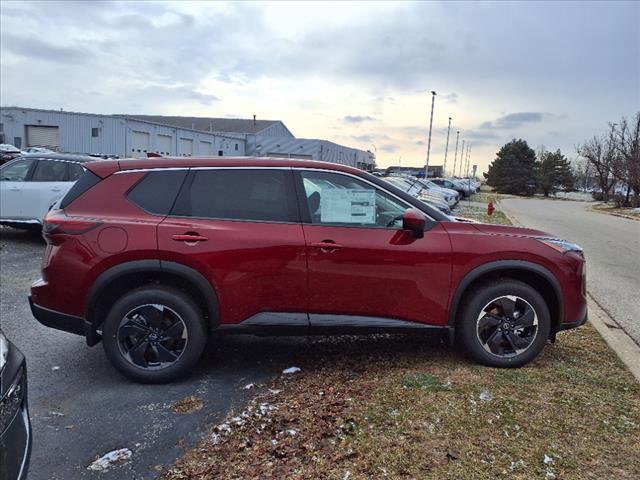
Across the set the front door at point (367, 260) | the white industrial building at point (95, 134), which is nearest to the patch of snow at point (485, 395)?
the front door at point (367, 260)

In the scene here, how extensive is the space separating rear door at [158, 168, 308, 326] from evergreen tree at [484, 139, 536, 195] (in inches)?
3064

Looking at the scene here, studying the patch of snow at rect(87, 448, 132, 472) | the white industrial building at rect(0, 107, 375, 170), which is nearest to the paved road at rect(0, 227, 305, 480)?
the patch of snow at rect(87, 448, 132, 472)

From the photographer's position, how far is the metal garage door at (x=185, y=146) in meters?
53.4

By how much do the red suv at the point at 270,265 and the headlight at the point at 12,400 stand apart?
1.56 metres

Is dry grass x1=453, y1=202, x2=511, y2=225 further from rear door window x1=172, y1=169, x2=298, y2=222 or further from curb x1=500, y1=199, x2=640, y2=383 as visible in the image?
rear door window x1=172, y1=169, x2=298, y2=222

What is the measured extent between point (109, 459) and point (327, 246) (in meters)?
2.06

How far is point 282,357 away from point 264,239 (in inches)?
53.1

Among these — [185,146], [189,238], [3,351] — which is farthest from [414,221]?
[185,146]

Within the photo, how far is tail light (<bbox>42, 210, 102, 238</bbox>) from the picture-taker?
12.8 feet

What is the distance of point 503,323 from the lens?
13.9ft

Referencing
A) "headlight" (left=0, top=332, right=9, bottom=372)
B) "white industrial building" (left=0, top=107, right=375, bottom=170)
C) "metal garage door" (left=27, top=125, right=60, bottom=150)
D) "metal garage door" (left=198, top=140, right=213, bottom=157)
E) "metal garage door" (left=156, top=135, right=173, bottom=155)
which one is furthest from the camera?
"metal garage door" (left=198, top=140, right=213, bottom=157)

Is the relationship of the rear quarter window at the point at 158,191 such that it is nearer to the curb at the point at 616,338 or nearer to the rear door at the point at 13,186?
the curb at the point at 616,338

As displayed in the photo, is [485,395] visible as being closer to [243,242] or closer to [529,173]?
[243,242]

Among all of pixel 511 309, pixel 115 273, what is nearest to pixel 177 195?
pixel 115 273
